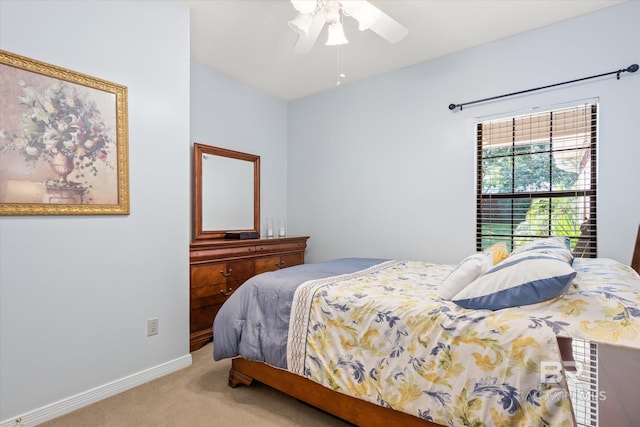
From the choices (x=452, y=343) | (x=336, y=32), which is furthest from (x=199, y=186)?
(x=452, y=343)

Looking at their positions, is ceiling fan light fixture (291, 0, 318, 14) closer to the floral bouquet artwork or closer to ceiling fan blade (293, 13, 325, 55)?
ceiling fan blade (293, 13, 325, 55)

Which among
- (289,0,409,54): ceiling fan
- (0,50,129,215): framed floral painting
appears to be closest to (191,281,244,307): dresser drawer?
(0,50,129,215): framed floral painting

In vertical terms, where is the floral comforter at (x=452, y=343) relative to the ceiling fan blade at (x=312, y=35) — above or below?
below

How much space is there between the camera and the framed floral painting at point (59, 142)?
1664 mm

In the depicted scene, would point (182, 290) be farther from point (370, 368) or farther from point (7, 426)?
point (370, 368)

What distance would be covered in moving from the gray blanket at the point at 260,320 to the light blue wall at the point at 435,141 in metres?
1.50

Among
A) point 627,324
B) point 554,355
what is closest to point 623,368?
point 554,355

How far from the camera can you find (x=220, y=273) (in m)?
2.94

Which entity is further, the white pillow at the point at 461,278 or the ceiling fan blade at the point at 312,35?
the ceiling fan blade at the point at 312,35

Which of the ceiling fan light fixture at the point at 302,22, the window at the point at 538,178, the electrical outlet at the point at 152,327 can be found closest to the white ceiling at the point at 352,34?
the ceiling fan light fixture at the point at 302,22

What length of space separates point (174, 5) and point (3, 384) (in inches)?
101

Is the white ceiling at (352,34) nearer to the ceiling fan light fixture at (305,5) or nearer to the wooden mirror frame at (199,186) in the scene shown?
the ceiling fan light fixture at (305,5)

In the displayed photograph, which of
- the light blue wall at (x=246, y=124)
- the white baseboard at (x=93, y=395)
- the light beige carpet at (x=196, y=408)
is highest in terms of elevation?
the light blue wall at (x=246, y=124)

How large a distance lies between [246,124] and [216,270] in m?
1.80
